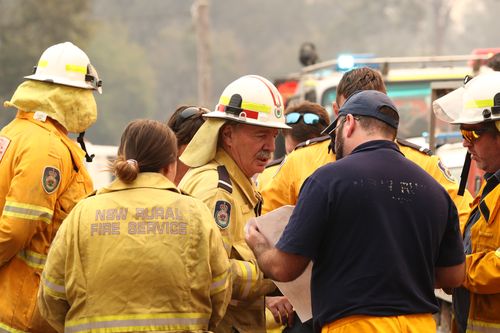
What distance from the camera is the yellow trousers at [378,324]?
4.27 m

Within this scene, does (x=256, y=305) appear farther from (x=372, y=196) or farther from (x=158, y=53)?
(x=158, y=53)

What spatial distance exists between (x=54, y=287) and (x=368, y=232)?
1.37 metres

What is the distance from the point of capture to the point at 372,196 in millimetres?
4242

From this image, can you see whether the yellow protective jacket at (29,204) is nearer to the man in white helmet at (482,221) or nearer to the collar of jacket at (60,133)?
the collar of jacket at (60,133)

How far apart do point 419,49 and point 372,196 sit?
276 ft

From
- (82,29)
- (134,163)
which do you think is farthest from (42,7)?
(134,163)

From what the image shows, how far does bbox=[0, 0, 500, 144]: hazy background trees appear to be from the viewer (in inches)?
2467

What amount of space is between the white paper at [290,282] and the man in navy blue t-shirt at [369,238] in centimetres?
29

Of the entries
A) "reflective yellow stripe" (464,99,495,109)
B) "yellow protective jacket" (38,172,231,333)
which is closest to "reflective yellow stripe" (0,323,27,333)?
"yellow protective jacket" (38,172,231,333)

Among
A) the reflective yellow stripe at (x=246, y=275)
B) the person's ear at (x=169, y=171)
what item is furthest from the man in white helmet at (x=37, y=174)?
the reflective yellow stripe at (x=246, y=275)

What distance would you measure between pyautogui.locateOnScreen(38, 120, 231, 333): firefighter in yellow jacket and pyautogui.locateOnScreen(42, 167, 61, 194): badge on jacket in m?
0.91

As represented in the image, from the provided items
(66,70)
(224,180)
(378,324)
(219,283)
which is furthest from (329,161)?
(66,70)

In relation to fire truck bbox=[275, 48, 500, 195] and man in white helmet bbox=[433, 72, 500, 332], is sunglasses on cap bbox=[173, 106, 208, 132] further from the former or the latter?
fire truck bbox=[275, 48, 500, 195]

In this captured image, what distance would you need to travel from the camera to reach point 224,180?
5.10 m
